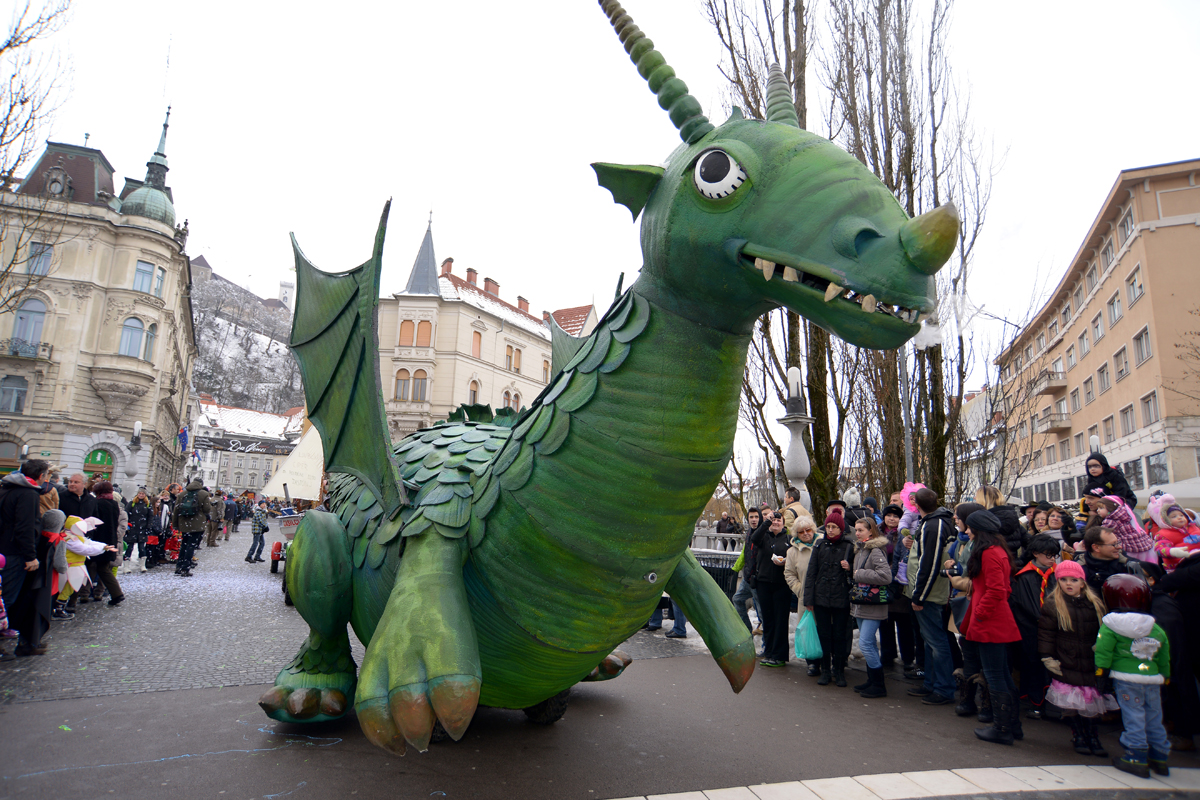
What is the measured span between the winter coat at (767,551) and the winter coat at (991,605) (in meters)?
1.82

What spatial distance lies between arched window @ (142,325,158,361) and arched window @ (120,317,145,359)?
26 cm

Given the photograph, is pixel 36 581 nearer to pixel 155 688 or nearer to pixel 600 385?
pixel 155 688

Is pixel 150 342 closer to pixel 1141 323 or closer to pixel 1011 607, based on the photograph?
pixel 1011 607

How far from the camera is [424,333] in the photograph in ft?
98.5

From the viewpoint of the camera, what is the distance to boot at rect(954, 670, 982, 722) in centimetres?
418

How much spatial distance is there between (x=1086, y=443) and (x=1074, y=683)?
27.1 m

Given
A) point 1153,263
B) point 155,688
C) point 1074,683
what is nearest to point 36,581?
point 155,688

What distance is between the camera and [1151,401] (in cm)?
1883

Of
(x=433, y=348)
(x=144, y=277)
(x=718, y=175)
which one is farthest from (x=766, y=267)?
(x=144, y=277)

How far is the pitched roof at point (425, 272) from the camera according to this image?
30562 mm

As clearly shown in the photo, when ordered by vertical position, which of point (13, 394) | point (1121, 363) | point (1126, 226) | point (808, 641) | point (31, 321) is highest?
point (1126, 226)

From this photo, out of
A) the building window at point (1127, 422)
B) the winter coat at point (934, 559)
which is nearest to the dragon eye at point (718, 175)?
the winter coat at point (934, 559)

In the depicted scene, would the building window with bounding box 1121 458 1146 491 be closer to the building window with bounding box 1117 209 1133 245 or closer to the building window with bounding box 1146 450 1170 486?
the building window with bounding box 1146 450 1170 486

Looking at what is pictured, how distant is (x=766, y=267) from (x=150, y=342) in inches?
1246
